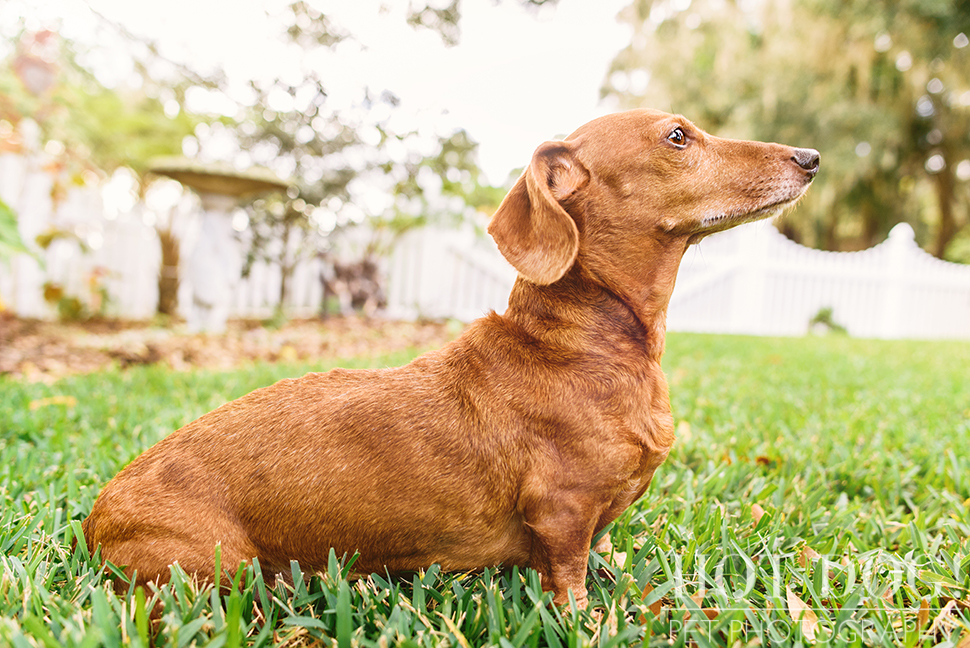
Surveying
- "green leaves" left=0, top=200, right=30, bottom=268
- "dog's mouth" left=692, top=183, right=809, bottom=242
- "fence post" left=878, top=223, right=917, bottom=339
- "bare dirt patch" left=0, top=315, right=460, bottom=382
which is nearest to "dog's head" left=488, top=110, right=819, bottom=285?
"dog's mouth" left=692, top=183, right=809, bottom=242

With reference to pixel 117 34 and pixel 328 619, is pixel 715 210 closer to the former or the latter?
pixel 328 619

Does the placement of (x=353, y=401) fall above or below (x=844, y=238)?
below

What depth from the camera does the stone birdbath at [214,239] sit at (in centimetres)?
739

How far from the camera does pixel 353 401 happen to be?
5.13ft

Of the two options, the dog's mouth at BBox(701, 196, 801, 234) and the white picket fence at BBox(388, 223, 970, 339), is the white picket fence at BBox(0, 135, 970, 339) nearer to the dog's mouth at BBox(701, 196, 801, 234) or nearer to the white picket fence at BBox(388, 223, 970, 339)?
the white picket fence at BBox(388, 223, 970, 339)

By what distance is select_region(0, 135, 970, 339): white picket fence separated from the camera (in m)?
8.04

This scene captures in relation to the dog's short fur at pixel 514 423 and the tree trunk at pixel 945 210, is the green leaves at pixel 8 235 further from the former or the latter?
the tree trunk at pixel 945 210

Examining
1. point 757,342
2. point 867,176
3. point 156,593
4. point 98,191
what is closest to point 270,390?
point 156,593

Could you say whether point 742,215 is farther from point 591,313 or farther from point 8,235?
point 8,235

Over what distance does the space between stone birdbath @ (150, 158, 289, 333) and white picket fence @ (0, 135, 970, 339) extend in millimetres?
554

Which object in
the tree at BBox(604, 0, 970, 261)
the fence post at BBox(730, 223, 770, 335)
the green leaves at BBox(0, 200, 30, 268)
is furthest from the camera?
the tree at BBox(604, 0, 970, 261)

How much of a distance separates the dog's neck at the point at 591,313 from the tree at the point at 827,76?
47.0ft

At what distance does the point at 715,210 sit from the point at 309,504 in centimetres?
126

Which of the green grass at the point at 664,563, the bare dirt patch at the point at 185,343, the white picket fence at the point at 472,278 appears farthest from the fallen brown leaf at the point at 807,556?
the bare dirt patch at the point at 185,343
